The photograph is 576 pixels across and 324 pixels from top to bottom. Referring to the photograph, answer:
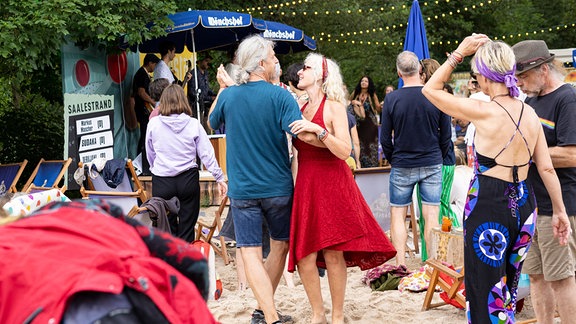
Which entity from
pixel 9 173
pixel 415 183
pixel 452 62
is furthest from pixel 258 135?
pixel 9 173

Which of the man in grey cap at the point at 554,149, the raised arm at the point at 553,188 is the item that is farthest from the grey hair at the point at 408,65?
the raised arm at the point at 553,188

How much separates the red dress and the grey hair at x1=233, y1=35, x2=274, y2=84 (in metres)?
0.50

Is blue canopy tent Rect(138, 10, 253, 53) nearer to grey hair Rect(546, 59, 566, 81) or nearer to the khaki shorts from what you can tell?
grey hair Rect(546, 59, 566, 81)

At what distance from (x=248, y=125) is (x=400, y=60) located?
2.34 meters

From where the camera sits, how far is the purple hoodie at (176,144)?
6.96 metres

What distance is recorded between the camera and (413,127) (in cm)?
728

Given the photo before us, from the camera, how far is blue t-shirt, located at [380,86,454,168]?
23.8ft

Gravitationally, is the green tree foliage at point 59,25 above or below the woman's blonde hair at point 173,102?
above

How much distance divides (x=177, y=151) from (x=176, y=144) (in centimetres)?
6

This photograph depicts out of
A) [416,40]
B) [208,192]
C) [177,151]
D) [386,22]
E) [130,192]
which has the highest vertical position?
[386,22]

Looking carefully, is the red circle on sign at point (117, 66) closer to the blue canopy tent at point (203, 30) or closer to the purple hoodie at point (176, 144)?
the blue canopy tent at point (203, 30)

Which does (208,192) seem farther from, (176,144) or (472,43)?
(472,43)

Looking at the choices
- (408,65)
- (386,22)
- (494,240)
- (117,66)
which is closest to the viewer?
(494,240)

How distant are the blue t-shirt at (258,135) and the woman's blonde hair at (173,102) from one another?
1.66 m
